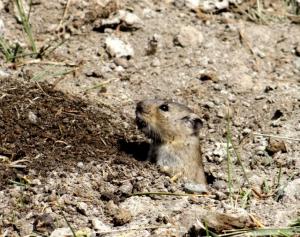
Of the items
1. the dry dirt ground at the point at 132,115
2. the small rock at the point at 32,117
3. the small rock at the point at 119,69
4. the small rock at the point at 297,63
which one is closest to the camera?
the dry dirt ground at the point at 132,115

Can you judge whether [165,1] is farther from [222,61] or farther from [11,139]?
[11,139]

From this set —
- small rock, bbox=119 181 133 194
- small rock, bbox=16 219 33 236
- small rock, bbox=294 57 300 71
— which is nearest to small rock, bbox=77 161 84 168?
small rock, bbox=119 181 133 194

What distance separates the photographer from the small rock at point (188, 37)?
8.52 m

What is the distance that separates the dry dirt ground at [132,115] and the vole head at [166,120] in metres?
0.20

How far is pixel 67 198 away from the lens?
558 centimetres

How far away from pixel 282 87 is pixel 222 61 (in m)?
0.79

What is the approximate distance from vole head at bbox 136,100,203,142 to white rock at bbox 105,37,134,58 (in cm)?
111

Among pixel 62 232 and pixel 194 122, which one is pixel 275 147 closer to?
pixel 194 122

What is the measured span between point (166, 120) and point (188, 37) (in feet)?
5.05

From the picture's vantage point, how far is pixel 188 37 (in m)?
8.59

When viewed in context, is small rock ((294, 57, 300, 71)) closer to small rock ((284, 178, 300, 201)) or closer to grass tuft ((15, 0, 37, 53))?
small rock ((284, 178, 300, 201))

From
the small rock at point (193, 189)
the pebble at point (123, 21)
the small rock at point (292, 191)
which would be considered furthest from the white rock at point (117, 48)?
the small rock at point (292, 191)

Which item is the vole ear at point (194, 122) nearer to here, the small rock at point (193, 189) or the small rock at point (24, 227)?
the small rock at point (193, 189)

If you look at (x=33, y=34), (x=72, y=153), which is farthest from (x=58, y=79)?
(x=72, y=153)
